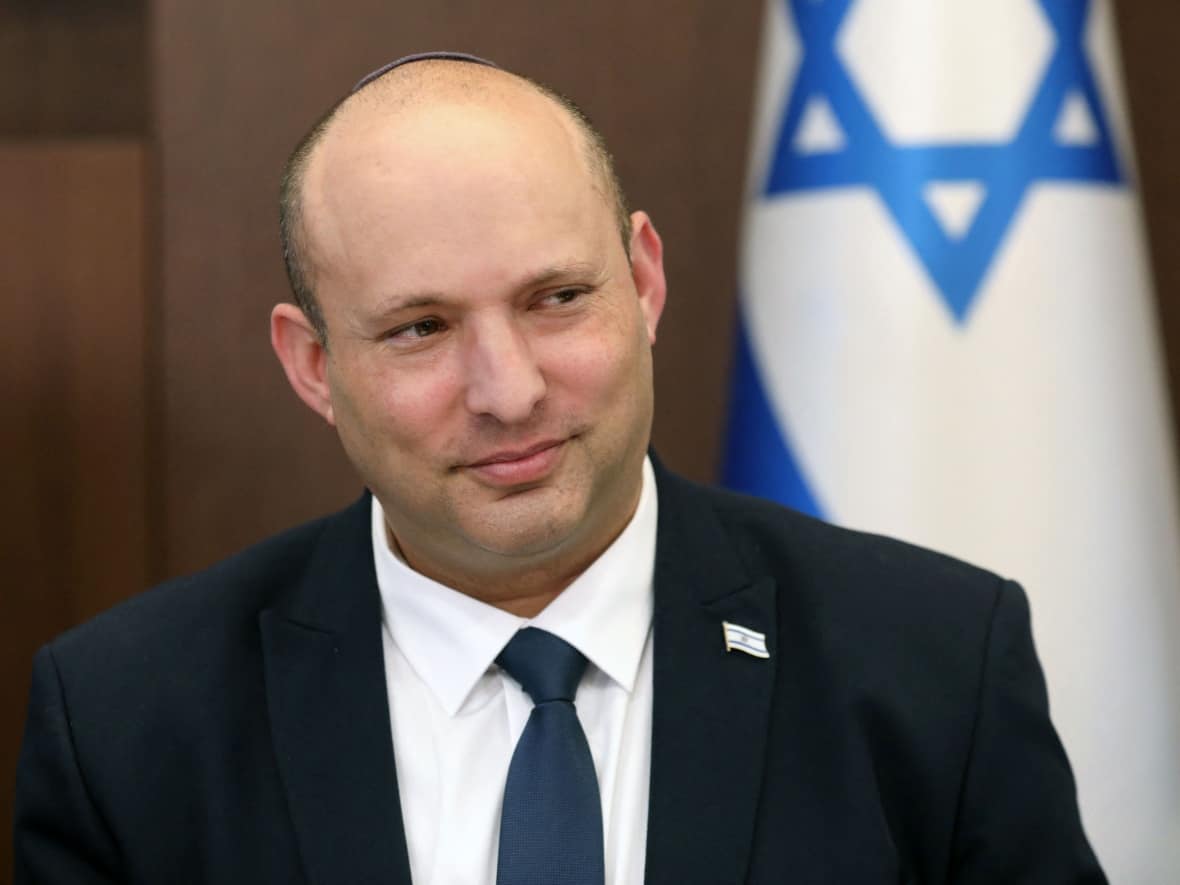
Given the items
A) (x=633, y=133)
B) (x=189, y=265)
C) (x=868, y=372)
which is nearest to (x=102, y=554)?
(x=189, y=265)

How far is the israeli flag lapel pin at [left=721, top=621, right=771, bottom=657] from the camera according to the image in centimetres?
161

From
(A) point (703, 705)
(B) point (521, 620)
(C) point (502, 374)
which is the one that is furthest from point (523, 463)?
(A) point (703, 705)

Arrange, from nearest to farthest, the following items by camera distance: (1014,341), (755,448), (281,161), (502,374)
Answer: (502,374) < (1014,341) < (755,448) < (281,161)

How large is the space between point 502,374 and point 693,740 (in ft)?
1.33

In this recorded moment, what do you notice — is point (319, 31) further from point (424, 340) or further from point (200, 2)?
point (424, 340)

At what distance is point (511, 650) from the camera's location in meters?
1.58

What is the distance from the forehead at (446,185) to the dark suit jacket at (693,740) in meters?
0.37

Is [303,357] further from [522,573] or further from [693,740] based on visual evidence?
[693,740]

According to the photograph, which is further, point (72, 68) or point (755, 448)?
point (72, 68)

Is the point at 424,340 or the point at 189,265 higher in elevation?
the point at 424,340

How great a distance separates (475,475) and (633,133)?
1.66m

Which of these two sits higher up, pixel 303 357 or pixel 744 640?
pixel 303 357

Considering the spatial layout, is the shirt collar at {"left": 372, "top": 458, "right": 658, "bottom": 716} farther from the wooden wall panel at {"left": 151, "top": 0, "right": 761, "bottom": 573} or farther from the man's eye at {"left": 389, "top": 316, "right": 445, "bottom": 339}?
the wooden wall panel at {"left": 151, "top": 0, "right": 761, "bottom": 573}

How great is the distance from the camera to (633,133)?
301cm
